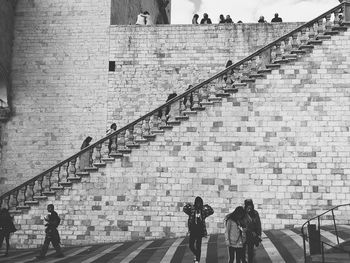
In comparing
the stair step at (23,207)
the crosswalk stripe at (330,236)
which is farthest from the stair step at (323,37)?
the stair step at (23,207)

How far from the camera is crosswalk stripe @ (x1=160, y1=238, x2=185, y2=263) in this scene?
11047 millimetres

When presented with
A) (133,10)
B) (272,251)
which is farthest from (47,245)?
(133,10)

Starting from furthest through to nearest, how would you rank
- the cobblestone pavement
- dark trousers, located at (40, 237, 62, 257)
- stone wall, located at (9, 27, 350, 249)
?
stone wall, located at (9, 27, 350, 249), dark trousers, located at (40, 237, 62, 257), the cobblestone pavement

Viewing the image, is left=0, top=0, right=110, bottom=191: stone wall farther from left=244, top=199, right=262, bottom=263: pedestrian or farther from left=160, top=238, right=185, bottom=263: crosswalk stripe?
left=244, top=199, right=262, bottom=263: pedestrian

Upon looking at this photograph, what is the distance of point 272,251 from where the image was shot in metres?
11.0

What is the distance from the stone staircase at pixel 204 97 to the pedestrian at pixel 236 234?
22.1ft

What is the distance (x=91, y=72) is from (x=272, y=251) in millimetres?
11617

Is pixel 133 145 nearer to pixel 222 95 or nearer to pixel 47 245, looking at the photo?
pixel 222 95

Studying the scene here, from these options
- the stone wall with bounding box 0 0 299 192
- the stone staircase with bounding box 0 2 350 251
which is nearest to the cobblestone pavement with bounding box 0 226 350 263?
the stone staircase with bounding box 0 2 350 251

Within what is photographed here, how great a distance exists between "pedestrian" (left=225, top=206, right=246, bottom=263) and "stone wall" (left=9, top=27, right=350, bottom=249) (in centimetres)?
599

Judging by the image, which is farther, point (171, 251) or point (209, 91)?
point (209, 91)

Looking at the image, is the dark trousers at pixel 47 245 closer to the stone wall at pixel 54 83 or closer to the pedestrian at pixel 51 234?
the pedestrian at pixel 51 234

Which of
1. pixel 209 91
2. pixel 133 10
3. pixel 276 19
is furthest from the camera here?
pixel 133 10

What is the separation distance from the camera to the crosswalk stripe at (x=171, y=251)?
→ 36.2ft
